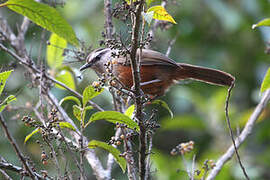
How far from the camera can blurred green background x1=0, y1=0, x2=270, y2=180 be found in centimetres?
588

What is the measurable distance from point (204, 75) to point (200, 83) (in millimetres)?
2601

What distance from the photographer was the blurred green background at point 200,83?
19.3 ft

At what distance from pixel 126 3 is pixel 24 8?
0.59 metres

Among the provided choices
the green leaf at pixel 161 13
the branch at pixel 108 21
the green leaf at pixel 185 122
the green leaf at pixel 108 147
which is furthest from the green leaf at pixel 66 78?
the green leaf at pixel 185 122

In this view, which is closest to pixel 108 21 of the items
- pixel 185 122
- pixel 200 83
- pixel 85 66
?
pixel 85 66

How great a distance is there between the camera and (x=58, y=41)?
4105mm

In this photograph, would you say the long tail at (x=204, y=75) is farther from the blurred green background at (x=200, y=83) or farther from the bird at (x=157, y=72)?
the blurred green background at (x=200, y=83)

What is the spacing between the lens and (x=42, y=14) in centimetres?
238

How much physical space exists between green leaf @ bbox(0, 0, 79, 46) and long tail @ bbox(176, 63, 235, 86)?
6.96 feet

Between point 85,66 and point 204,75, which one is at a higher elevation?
point 85,66

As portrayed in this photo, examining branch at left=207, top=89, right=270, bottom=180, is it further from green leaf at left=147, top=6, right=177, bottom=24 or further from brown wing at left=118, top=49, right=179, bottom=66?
green leaf at left=147, top=6, right=177, bottom=24

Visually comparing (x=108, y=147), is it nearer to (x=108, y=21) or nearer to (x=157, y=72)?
(x=108, y=21)

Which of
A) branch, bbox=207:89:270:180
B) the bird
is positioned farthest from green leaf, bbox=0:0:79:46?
branch, bbox=207:89:270:180

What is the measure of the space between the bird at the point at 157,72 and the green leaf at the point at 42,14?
63.5 inches
